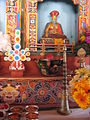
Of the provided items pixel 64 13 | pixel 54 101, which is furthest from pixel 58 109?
pixel 64 13

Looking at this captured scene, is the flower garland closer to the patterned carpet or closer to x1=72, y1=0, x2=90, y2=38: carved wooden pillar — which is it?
the patterned carpet

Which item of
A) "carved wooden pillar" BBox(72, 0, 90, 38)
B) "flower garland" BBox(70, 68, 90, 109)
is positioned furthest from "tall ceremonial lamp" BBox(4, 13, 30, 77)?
"carved wooden pillar" BBox(72, 0, 90, 38)

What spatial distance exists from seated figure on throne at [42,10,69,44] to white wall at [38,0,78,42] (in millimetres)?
56

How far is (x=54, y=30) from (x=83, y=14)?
14.5 inches

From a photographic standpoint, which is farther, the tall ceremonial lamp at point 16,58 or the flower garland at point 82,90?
the tall ceremonial lamp at point 16,58

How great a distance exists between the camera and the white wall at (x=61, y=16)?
2.29 meters

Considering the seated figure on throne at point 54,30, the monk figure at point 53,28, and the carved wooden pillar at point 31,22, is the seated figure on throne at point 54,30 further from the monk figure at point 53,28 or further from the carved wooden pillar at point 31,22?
the carved wooden pillar at point 31,22

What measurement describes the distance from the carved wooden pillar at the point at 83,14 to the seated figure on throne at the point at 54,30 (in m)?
0.22

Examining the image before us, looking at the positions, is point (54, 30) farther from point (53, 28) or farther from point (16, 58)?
point (16, 58)

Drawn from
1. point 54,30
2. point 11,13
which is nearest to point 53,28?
point 54,30

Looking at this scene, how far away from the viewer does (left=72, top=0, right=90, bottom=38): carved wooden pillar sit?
2.17 meters

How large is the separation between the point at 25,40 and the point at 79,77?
1.22 m

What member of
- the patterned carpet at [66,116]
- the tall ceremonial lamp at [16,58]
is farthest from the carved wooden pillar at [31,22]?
the patterned carpet at [66,116]

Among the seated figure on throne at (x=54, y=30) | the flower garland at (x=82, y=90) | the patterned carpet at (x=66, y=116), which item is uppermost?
the seated figure on throne at (x=54, y=30)
